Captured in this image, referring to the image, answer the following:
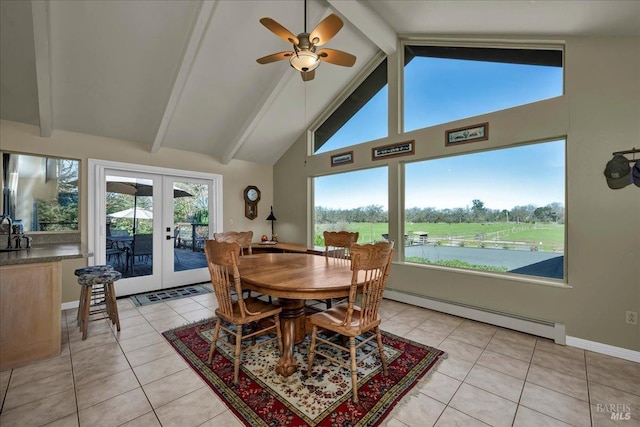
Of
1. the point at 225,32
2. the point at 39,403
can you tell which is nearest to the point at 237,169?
the point at 225,32

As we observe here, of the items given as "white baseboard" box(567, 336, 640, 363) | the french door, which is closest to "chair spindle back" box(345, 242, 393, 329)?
"white baseboard" box(567, 336, 640, 363)

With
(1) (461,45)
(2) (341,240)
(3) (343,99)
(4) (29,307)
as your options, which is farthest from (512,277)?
(4) (29,307)

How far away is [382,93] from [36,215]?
522cm

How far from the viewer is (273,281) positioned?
2051 mm

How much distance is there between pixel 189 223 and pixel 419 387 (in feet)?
14.5

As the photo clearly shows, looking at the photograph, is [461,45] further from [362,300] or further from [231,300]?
[231,300]

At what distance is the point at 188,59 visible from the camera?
3.04 m

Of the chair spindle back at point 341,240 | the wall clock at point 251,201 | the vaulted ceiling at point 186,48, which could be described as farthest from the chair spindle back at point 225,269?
the wall clock at point 251,201

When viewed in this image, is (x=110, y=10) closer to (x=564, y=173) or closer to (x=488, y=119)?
(x=488, y=119)

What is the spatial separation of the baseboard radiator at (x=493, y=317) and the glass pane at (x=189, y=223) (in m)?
3.61

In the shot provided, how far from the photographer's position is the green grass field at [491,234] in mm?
2945

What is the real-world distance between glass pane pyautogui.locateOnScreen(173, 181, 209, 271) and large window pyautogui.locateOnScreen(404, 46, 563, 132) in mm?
3858

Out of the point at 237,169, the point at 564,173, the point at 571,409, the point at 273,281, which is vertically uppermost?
the point at 237,169

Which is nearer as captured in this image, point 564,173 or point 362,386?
point 362,386
